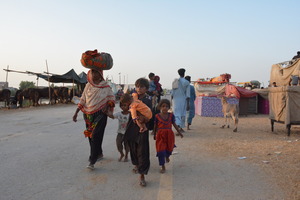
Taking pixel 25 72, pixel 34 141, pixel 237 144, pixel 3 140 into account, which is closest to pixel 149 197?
pixel 237 144

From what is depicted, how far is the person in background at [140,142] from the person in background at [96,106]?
2.42ft

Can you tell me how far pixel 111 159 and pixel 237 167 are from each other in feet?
7.35

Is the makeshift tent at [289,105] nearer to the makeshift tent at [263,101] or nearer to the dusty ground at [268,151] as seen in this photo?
the dusty ground at [268,151]

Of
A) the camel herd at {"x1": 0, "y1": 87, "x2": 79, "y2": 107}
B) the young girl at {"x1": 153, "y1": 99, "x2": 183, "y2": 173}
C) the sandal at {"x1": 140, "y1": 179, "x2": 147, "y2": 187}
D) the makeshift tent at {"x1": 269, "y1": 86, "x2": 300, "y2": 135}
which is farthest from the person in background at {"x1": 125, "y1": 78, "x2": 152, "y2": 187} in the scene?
the camel herd at {"x1": 0, "y1": 87, "x2": 79, "y2": 107}

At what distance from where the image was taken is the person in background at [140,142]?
11.2 feet

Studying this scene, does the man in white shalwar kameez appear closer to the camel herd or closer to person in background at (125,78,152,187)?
person in background at (125,78,152,187)

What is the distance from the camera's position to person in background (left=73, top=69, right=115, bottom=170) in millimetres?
4129

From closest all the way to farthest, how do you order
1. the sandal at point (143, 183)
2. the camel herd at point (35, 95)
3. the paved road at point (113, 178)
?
the paved road at point (113, 178) → the sandal at point (143, 183) → the camel herd at point (35, 95)

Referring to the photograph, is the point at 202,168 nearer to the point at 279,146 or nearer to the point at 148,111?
the point at 148,111

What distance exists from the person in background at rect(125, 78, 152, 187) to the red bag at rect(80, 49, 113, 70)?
0.81m

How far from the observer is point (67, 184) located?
343 cm

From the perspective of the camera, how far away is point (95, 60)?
4.05 metres

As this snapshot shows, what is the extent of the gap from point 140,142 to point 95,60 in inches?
60.4

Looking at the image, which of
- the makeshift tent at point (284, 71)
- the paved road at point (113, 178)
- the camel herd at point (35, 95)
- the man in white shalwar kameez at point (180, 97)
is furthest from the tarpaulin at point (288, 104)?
the camel herd at point (35, 95)
